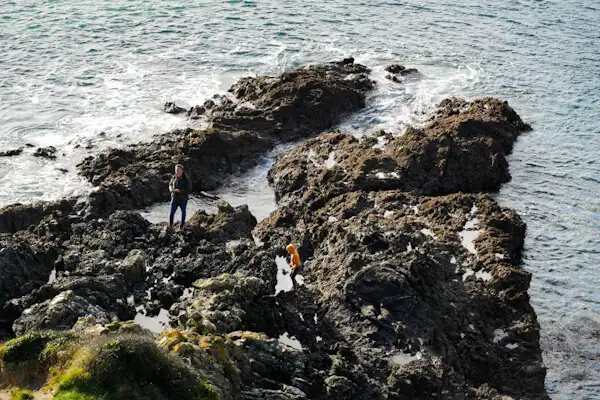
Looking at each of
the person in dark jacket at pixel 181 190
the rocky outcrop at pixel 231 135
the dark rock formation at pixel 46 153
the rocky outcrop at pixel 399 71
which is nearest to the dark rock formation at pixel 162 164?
the rocky outcrop at pixel 231 135

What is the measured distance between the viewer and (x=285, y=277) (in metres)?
24.0

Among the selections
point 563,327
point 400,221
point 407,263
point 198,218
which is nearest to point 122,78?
point 198,218

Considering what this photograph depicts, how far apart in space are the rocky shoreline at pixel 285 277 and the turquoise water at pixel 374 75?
6.02 feet

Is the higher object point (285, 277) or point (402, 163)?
point (402, 163)

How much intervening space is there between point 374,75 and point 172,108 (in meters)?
12.5

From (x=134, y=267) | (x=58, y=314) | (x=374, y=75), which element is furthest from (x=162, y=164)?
(x=374, y=75)

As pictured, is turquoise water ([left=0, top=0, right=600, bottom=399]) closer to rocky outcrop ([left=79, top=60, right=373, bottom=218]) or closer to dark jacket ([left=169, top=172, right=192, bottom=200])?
rocky outcrop ([left=79, top=60, right=373, bottom=218])

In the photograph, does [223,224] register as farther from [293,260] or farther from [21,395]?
[21,395]

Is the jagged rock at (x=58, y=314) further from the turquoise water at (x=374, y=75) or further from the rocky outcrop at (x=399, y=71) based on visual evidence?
the rocky outcrop at (x=399, y=71)

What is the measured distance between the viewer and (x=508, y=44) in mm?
49188

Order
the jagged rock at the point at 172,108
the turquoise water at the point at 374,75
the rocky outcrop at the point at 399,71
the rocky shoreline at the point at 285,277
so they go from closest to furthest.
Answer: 1. the rocky shoreline at the point at 285,277
2. the turquoise water at the point at 374,75
3. the jagged rock at the point at 172,108
4. the rocky outcrop at the point at 399,71

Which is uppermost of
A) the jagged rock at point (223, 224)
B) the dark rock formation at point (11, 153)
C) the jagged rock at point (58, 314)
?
the jagged rock at point (58, 314)

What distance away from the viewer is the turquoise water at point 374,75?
2783 cm

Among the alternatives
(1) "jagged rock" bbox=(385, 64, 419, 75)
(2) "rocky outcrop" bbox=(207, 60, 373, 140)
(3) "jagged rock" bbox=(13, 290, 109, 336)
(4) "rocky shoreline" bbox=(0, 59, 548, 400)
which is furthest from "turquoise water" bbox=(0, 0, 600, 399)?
(3) "jagged rock" bbox=(13, 290, 109, 336)
